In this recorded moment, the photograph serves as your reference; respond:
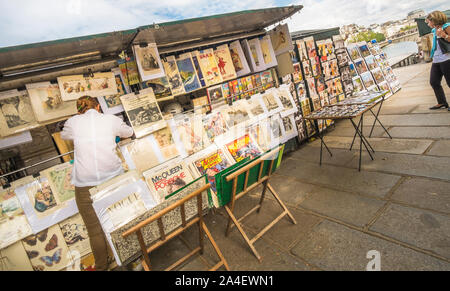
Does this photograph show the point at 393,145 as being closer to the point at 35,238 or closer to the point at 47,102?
the point at 47,102

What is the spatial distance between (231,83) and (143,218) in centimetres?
285

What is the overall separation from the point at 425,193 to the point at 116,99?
12.8 ft

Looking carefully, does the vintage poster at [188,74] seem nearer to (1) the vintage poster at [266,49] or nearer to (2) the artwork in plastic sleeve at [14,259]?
(1) the vintage poster at [266,49]

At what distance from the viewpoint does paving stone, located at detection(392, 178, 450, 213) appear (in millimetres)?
2365

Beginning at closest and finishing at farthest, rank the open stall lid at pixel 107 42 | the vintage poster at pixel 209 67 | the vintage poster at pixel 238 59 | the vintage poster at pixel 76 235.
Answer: the open stall lid at pixel 107 42
the vintage poster at pixel 76 235
the vintage poster at pixel 209 67
the vintage poster at pixel 238 59

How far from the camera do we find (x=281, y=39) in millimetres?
3959

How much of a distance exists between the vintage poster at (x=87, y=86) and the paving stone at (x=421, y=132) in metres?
4.95

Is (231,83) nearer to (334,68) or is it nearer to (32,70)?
(32,70)

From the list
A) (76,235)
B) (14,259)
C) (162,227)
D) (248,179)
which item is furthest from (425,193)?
(14,259)

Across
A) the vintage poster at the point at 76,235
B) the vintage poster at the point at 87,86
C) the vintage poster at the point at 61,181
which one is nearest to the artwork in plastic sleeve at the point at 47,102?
the vintage poster at the point at 87,86

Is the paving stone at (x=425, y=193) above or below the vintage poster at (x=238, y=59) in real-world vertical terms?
below

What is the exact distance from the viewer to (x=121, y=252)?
1810mm

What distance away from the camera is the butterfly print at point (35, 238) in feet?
7.71

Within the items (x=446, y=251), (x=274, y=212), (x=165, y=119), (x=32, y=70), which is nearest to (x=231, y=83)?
(x=165, y=119)
